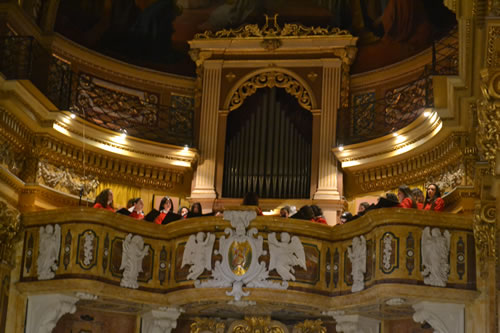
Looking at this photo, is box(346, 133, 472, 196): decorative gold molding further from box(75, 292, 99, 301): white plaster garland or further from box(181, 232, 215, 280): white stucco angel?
box(75, 292, 99, 301): white plaster garland

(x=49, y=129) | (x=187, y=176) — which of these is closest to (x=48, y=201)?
(x=49, y=129)

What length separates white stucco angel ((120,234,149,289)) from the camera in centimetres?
1442

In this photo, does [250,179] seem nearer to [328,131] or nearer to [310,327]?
[328,131]

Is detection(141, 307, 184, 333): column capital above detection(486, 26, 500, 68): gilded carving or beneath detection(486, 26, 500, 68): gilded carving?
beneath

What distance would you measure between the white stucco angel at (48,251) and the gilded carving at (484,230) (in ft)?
19.0

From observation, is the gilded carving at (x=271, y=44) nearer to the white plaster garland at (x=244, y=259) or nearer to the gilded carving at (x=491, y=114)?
the white plaster garland at (x=244, y=259)

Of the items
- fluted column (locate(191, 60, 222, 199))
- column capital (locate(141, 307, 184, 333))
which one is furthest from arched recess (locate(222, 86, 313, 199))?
column capital (locate(141, 307, 184, 333))

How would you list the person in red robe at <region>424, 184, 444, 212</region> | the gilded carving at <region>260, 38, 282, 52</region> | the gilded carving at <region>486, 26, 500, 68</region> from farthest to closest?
1. the gilded carving at <region>260, 38, 282, 52</region>
2. the person in red robe at <region>424, 184, 444, 212</region>
3. the gilded carving at <region>486, 26, 500, 68</region>

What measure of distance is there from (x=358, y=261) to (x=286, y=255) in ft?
3.29

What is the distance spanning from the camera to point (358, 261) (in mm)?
13852

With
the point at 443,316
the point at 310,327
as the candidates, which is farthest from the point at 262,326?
the point at 443,316

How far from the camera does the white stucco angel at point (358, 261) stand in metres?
13.7

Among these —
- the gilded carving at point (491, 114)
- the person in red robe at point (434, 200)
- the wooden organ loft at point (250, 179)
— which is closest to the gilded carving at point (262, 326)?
the wooden organ loft at point (250, 179)

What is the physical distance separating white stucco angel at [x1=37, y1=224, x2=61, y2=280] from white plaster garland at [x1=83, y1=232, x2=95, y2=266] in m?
0.44
